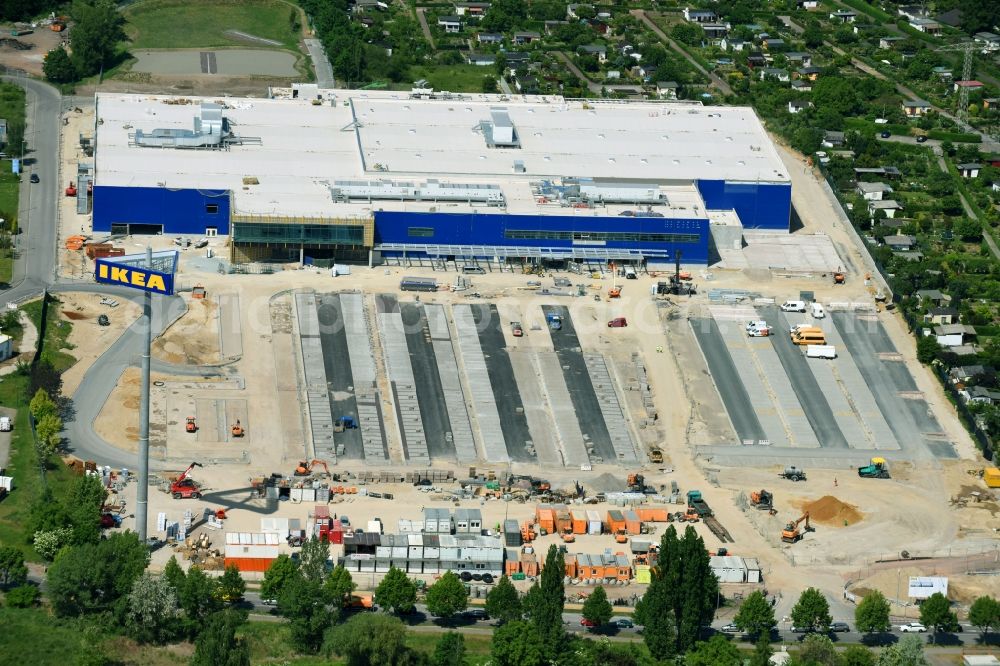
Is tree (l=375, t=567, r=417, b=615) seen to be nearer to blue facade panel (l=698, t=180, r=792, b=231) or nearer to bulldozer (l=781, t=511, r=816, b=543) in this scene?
bulldozer (l=781, t=511, r=816, b=543)

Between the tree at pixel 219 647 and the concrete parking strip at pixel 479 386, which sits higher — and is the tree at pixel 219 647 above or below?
above

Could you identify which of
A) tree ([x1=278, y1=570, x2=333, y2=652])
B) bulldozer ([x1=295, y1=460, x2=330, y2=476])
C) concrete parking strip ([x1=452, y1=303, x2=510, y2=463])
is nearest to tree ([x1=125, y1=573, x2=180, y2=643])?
tree ([x1=278, y1=570, x2=333, y2=652])

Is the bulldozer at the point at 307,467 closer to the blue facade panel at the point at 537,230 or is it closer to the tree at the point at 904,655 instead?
the blue facade panel at the point at 537,230

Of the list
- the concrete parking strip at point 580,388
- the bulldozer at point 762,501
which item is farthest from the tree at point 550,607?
the concrete parking strip at point 580,388

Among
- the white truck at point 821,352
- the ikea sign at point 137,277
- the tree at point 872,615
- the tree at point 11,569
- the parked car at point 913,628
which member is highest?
the ikea sign at point 137,277

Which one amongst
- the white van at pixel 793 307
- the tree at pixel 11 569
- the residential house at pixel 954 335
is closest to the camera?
the tree at pixel 11 569

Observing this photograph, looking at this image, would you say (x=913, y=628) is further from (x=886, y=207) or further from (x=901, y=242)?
(x=886, y=207)

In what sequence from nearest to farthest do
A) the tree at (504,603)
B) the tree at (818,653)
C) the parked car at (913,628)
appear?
the tree at (818,653) → the tree at (504,603) → the parked car at (913,628)
